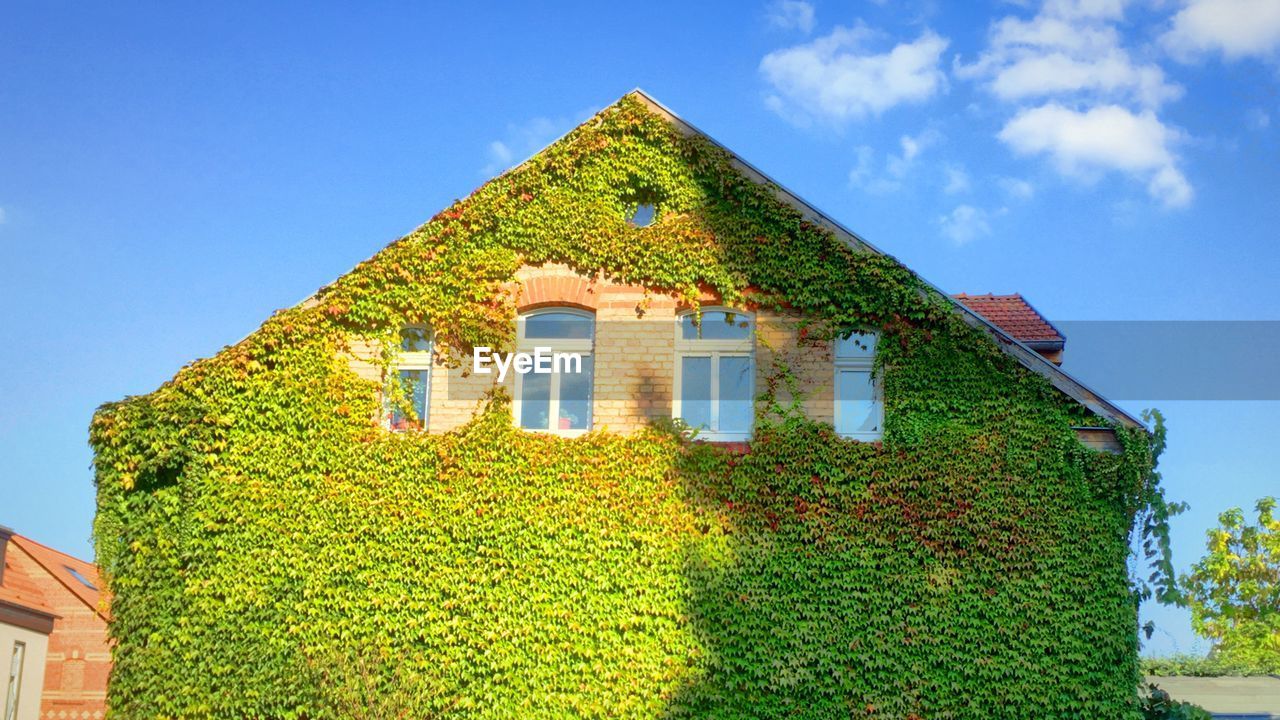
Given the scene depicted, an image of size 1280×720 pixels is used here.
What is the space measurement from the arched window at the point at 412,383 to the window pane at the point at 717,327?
3.55 meters

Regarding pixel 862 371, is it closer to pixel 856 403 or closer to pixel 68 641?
pixel 856 403

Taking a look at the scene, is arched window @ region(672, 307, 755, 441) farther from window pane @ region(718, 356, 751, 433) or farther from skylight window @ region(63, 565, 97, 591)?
skylight window @ region(63, 565, 97, 591)

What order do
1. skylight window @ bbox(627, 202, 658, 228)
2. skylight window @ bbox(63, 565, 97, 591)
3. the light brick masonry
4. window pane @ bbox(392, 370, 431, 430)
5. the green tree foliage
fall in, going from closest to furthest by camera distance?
the green tree foliage
the light brick masonry
window pane @ bbox(392, 370, 431, 430)
skylight window @ bbox(627, 202, 658, 228)
skylight window @ bbox(63, 565, 97, 591)

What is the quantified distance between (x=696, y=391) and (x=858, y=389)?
2156mm

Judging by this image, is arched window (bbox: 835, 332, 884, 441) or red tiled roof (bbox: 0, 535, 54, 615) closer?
arched window (bbox: 835, 332, 884, 441)

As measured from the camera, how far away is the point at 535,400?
52.9 feet

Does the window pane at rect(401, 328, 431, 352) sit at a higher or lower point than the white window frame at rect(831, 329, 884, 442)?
higher

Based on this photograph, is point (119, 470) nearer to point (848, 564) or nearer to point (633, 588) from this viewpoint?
point (633, 588)

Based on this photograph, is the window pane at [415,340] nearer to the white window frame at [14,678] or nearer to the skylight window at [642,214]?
the skylight window at [642,214]

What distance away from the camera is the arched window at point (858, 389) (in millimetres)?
15656

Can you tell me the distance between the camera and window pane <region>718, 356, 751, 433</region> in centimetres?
1580

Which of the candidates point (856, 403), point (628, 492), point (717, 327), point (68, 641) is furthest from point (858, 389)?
point (68, 641)

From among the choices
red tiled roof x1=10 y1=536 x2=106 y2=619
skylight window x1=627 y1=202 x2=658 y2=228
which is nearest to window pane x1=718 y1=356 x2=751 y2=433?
skylight window x1=627 y1=202 x2=658 y2=228

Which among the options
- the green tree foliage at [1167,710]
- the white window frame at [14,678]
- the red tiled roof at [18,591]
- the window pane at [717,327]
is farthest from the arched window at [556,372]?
the white window frame at [14,678]
